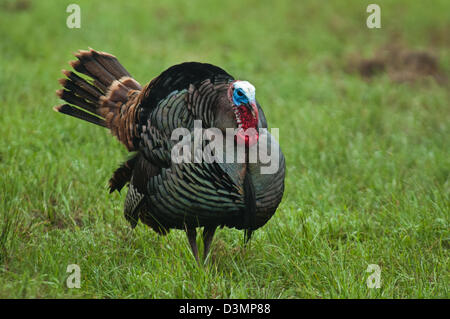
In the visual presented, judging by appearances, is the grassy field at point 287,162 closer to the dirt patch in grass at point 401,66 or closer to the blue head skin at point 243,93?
the dirt patch in grass at point 401,66

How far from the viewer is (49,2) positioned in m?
8.75

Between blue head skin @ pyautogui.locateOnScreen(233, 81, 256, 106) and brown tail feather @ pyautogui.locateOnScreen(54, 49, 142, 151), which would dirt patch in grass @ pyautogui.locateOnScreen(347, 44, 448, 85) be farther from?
blue head skin @ pyautogui.locateOnScreen(233, 81, 256, 106)

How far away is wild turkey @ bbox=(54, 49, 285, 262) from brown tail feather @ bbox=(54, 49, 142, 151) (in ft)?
0.65

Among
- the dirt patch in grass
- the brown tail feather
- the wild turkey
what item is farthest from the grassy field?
the brown tail feather

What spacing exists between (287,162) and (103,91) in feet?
5.93

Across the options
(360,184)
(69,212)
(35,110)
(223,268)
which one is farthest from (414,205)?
(35,110)

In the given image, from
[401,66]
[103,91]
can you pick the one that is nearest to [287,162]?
[103,91]

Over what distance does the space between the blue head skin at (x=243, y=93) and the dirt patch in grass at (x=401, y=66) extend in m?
5.21

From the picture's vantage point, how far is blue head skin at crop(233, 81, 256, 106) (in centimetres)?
289

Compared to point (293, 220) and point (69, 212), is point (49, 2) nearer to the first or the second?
point (69, 212)

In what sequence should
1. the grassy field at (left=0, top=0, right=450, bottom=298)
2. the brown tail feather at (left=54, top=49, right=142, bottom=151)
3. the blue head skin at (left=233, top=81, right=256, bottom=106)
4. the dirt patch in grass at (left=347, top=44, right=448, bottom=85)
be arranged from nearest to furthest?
1. the blue head skin at (left=233, top=81, right=256, bottom=106)
2. the grassy field at (left=0, top=0, right=450, bottom=298)
3. the brown tail feather at (left=54, top=49, right=142, bottom=151)
4. the dirt patch in grass at (left=347, top=44, right=448, bottom=85)

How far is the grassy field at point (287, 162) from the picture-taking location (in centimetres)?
318

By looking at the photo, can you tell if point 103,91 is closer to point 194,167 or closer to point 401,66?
point 194,167

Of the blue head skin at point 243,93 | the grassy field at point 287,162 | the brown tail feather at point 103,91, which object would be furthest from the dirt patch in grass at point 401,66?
the blue head skin at point 243,93
